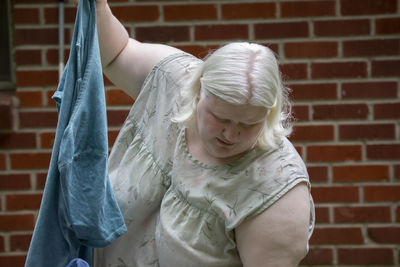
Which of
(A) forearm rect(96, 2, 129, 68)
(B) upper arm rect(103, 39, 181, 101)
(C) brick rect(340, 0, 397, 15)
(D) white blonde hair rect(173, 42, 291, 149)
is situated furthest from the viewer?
(C) brick rect(340, 0, 397, 15)

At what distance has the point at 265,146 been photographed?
4.73 ft

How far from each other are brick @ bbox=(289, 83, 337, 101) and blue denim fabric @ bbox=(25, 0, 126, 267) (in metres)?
1.15

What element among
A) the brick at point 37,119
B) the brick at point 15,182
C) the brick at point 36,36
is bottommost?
the brick at point 15,182

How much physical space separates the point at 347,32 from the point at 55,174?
1.43 meters

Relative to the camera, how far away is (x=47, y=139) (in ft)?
7.98

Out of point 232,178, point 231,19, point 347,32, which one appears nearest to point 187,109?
point 232,178

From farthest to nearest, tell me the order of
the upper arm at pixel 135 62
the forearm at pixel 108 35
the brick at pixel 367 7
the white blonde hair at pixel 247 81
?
the brick at pixel 367 7 < the upper arm at pixel 135 62 < the forearm at pixel 108 35 < the white blonde hair at pixel 247 81

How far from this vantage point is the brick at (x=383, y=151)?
241 cm

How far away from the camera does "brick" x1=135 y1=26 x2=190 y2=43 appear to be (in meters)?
2.40

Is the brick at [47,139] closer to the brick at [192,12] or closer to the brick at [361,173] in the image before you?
the brick at [192,12]

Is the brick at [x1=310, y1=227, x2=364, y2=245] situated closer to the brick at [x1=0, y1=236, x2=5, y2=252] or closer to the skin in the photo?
the skin

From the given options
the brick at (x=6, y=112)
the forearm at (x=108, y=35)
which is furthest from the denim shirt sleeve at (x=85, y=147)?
the brick at (x=6, y=112)

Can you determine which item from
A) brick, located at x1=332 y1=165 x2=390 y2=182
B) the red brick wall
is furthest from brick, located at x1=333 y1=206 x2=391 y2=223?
brick, located at x1=332 y1=165 x2=390 y2=182

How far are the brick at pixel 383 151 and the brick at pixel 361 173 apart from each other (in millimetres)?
41
